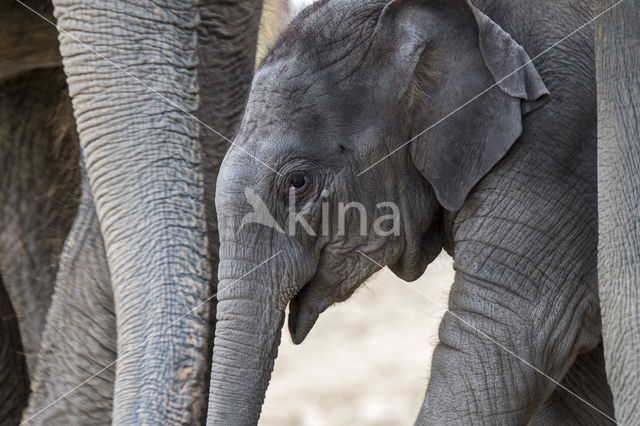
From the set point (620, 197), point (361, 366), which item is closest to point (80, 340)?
point (620, 197)

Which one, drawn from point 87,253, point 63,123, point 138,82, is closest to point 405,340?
point 63,123

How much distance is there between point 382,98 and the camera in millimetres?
2793

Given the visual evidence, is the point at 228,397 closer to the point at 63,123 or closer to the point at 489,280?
the point at 489,280

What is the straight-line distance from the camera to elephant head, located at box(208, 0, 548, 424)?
2.74 m

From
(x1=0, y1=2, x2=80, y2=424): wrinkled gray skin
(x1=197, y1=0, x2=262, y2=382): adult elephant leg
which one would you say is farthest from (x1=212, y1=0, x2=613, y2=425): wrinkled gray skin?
(x1=0, y1=2, x2=80, y2=424): wrinkled gray skin

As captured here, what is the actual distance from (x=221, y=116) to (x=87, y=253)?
502 millimetres

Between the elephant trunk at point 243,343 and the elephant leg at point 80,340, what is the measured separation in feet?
2.87

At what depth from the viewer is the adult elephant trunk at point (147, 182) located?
2932 mm

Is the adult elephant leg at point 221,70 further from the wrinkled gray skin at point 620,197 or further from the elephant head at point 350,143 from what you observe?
the wrinkled gray skin at point 620,197

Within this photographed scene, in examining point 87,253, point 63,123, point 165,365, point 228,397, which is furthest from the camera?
point 63,123

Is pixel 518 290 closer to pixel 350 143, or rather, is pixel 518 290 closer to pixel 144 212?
pixel 350 143

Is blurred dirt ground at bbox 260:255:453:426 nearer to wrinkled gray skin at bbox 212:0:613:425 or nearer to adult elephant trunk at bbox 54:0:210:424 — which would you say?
adult elephant trunk at bbox 54:0:210:424

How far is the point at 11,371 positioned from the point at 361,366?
2.02m

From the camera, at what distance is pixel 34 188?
433 cm
